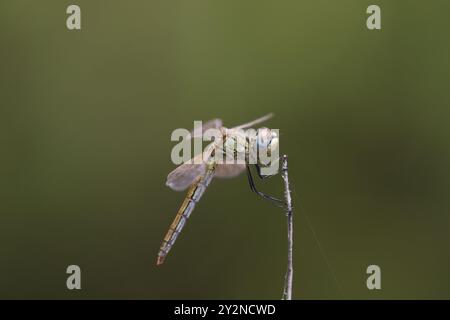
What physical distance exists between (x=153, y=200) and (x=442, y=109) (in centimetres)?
272

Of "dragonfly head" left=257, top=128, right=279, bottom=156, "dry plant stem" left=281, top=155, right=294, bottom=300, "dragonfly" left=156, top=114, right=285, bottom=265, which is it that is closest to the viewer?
"dry plant stem" left=281, top=155, right=294, bottom=300

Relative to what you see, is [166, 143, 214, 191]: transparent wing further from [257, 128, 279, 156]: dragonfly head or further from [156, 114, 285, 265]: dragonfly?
[257, 128, 279, 156]: dragonfly head

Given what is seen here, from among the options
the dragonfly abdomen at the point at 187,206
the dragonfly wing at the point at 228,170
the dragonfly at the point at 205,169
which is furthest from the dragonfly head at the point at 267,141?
the dragonfly abdomen at the point at 187,206

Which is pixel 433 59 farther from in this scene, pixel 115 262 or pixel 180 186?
pixel 115 262

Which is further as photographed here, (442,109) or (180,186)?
(442,109)

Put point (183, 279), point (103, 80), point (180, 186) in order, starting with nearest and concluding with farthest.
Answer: point (180, 186) → point (183, 279) → point (103, 80)

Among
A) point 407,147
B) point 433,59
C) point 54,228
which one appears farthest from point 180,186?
point 433,59

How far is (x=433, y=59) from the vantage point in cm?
473

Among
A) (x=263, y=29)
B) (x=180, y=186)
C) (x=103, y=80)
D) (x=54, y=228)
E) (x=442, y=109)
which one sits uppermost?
(x=263, y=29)

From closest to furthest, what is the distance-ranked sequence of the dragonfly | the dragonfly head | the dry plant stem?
the dry plant stem → the dragonfly head → the dragonfly

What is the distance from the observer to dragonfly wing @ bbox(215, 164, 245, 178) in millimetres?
3037

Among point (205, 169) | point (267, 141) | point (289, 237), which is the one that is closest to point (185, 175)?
point (205, 169)

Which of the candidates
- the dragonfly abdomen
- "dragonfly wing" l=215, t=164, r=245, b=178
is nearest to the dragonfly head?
"dragonfly wing" l=215, t=164, r=245, b=178

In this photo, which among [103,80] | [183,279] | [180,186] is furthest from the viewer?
[103,80]
